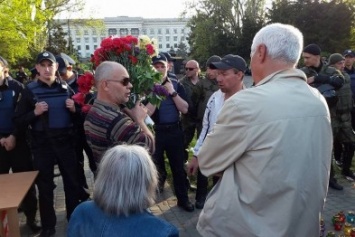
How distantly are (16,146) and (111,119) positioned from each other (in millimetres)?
2440

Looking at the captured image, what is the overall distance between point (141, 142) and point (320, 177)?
1.23 m

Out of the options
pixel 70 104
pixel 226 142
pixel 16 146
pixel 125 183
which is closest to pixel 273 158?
pixel 226 142

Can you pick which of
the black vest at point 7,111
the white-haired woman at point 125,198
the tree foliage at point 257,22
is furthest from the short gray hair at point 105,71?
the tree foliage at point 257,22

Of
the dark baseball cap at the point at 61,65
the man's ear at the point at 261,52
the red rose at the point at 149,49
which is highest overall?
the man's ear at the point at 261,52

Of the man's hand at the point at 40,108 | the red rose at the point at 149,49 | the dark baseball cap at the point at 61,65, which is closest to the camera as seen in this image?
the red rose at the point at 149,49

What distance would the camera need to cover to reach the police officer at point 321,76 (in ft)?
16.6

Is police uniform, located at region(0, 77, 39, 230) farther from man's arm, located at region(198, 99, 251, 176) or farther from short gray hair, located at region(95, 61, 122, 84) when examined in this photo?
man's arm, located at region(198, 99, 251, 176)

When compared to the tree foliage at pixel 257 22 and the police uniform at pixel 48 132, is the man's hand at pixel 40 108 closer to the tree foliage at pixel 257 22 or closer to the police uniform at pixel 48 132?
the police uniform at pixel 48 132

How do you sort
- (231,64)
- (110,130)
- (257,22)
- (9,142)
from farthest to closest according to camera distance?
(257,22), (9,142), (231,64), (110,130)

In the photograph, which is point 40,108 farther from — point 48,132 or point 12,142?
point 12,142

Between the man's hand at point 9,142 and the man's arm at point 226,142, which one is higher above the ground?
the man's arm at point 226,142

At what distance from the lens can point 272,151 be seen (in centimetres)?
188

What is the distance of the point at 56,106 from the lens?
166 inches

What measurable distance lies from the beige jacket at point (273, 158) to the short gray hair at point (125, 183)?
1.45 ft
